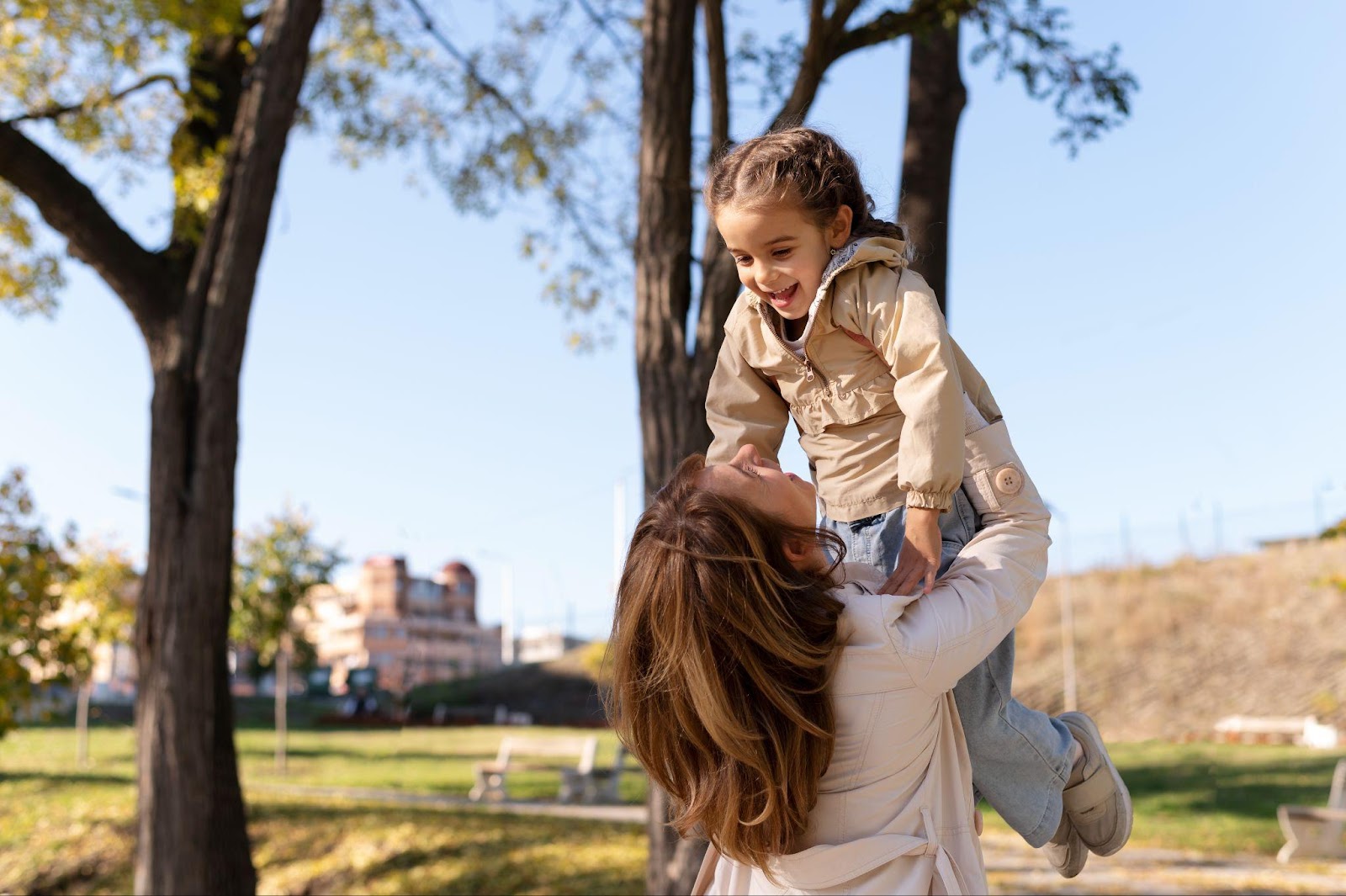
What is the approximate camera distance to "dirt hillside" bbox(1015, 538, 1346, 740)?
70.1ft

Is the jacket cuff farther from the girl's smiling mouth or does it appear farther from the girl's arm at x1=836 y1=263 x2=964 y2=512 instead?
the girl's smiling mouth

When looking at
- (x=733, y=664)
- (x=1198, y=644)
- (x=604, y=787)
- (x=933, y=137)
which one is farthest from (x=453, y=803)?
(x=1198, y=644)

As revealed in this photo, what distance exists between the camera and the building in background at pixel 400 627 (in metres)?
28.2

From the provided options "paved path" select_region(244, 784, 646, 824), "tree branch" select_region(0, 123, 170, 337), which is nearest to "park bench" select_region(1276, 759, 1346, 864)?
"paved path" select_region(244, 784, 646, 824)

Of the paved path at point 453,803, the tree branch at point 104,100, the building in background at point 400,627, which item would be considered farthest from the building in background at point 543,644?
the tree branch at point 104,100

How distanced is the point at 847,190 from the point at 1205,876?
323 inches

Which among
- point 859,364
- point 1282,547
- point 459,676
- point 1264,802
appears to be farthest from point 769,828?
point 459,676

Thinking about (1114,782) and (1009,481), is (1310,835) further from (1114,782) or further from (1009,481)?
(1009,481)

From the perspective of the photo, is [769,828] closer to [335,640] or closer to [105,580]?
[105,580]

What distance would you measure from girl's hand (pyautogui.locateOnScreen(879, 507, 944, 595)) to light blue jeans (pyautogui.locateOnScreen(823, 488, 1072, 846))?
0.16 metres

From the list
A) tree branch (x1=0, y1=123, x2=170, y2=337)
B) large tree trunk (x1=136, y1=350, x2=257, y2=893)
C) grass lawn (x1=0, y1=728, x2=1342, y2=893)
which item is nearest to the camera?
large tree trunk (x1=136, y1=350, x2=257, y2=893)

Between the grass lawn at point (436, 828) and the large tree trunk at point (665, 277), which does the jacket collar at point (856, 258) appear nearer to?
the large tree trunk at point (665, 277)

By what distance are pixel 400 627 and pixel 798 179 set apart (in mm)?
28461

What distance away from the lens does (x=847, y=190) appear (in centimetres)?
270
